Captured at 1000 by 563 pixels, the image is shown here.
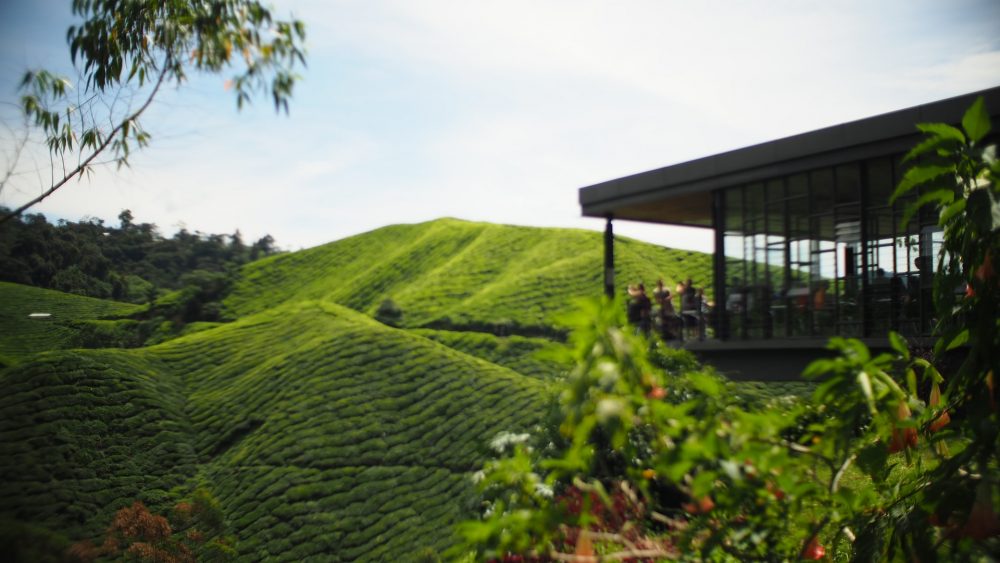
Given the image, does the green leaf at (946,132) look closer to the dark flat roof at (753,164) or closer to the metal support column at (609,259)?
the dark flat roof at (753,164)

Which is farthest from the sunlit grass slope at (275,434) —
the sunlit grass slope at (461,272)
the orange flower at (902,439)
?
Answer: the orange flower at (902,439)

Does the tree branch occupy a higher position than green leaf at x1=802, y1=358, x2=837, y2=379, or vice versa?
the tree branch

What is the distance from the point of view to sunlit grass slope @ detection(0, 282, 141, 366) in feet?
44.8

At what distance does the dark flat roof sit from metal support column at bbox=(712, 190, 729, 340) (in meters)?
0.35

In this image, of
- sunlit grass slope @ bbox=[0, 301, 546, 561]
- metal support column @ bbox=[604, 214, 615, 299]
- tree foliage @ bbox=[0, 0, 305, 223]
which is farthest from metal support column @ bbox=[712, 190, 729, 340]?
tree foliage @ bbox=[0, 0, 305, 223]

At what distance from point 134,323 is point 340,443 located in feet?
28.3

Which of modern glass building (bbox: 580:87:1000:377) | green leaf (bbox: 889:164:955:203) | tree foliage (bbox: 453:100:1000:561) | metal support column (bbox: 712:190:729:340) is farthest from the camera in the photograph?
metal support column (bbox: 712:190:729:340)

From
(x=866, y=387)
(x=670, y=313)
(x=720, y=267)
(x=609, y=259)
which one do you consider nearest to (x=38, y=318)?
(x=609, y=259)

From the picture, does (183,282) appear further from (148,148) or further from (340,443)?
(148,148)

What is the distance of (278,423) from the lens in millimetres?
23453

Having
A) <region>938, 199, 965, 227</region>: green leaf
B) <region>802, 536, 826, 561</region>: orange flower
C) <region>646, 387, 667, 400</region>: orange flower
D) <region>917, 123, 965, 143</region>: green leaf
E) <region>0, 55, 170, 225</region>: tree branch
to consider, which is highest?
<region>0, 55, 170, 225</region>: tree branch

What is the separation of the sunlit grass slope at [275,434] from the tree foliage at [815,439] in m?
10.9

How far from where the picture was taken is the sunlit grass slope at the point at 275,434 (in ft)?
59.9

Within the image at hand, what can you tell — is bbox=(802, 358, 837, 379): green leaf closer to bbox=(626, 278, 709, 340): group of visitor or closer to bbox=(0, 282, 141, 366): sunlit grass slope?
bbox=(626, 278, 709, 340): group of visitor
